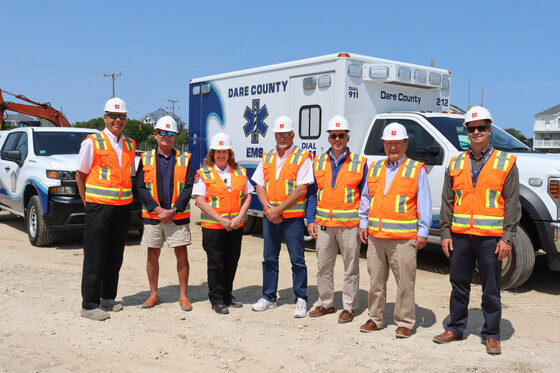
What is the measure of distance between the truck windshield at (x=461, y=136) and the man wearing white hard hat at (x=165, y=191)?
3579 mm

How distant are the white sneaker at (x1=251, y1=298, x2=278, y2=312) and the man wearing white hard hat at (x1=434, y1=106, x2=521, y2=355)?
1744 mm

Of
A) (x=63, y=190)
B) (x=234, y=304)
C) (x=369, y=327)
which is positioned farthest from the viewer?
(x=63, y=190)

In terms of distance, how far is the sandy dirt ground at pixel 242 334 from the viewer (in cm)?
429

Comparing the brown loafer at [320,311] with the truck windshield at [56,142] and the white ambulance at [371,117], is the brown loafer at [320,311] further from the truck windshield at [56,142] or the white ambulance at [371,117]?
the truck windshield at [56,142]

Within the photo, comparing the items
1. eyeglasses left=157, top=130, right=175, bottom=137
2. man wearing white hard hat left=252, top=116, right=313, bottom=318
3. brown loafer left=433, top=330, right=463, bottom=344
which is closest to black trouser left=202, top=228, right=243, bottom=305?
man wearing white hard hat left=252, top=116, right=313, bottom=318

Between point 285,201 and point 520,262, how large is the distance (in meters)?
2.87

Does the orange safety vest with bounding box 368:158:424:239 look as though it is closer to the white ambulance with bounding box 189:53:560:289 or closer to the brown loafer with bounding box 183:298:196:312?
the brown loafer with bounding box 183:298:196:312

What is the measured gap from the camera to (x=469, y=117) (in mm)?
4633

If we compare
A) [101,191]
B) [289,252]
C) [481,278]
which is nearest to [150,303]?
[101,191]

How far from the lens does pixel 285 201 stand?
217 inches

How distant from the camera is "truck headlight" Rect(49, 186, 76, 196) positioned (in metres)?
8.67

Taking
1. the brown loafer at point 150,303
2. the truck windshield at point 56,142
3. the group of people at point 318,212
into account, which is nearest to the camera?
the group of people at point 318,212

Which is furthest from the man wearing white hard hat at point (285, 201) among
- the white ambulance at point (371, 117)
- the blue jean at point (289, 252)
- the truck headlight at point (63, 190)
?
the truck headlight at point (63, 190)

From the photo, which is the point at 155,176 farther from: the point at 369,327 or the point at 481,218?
the point at 481,218
